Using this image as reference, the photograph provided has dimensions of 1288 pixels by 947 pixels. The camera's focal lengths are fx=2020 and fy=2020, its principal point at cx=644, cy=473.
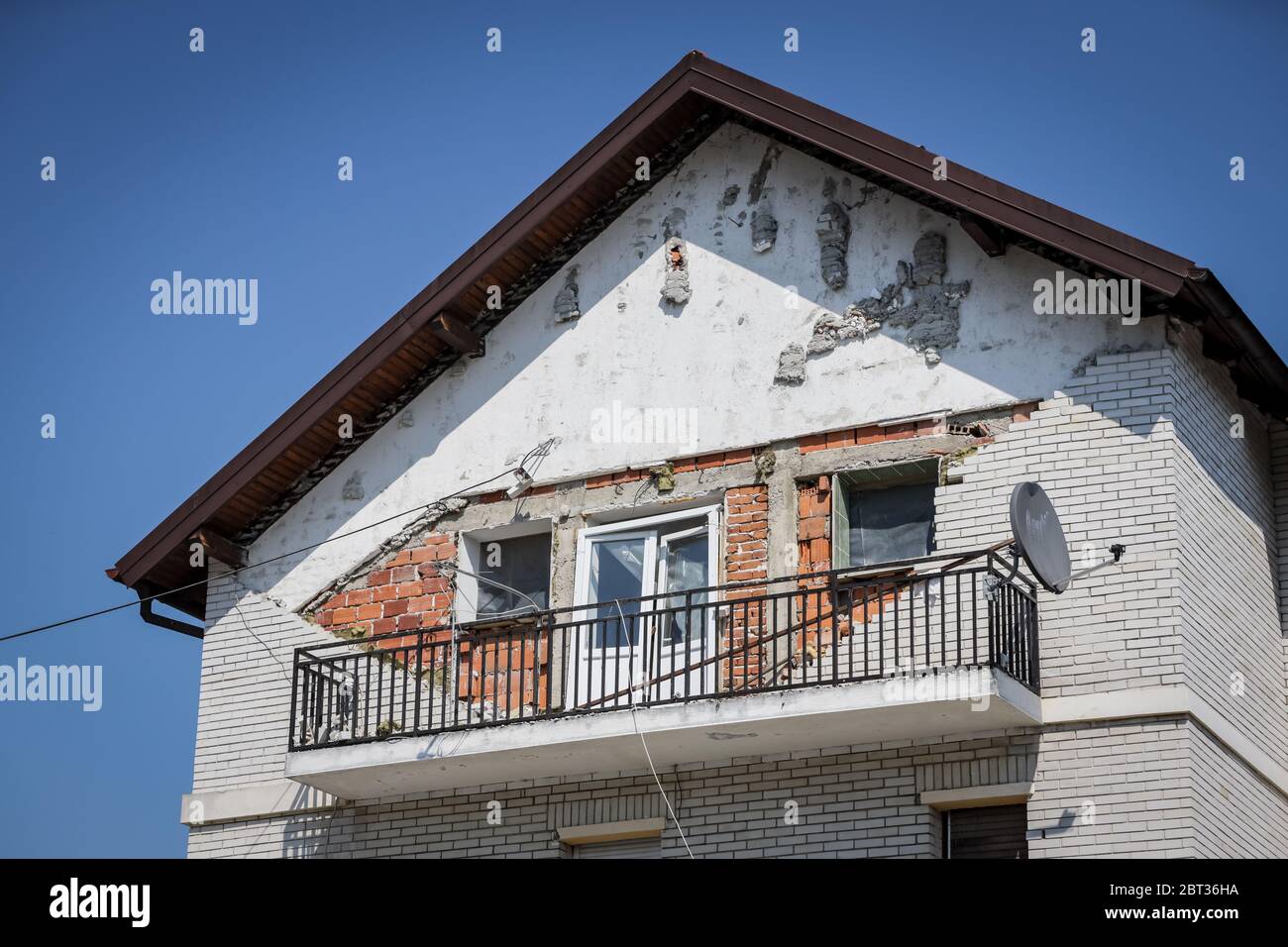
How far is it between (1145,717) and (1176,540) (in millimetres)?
1366

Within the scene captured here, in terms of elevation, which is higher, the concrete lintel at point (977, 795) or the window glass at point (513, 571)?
the window glass at point (513, 571)

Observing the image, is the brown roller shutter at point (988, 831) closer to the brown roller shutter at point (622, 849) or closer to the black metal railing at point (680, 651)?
the black metal railing at point (680, 651)

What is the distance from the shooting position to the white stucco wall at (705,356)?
16.0 meters

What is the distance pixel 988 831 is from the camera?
1482 centimetres

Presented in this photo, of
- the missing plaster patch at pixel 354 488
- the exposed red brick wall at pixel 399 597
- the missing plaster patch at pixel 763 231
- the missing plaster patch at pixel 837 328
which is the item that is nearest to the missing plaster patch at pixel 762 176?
the missing plaster patch at pixel 763 231

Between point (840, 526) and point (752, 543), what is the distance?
2.38ft

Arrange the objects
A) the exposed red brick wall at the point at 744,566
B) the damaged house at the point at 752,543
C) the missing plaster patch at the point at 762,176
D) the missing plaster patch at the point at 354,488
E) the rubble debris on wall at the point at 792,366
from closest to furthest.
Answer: the damaged house at the point at 752,543 → the exposed red brick wall at the point at 744,566 → the rubble debris on wall at the point at 792,366 → the missing plaster patch at the point at 762,176 → the missing plaster patch at the point at 354,488

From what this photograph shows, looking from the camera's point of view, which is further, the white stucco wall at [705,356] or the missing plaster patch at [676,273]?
the missing plaster patch at [676,273]

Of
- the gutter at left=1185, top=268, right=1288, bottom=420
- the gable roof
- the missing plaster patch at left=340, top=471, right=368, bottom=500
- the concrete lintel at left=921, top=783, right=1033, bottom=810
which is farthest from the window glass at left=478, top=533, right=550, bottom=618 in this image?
the gutter at left=1185, top=268, right=1288, bottom=420

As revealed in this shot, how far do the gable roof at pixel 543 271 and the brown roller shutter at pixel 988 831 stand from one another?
13.3ft
